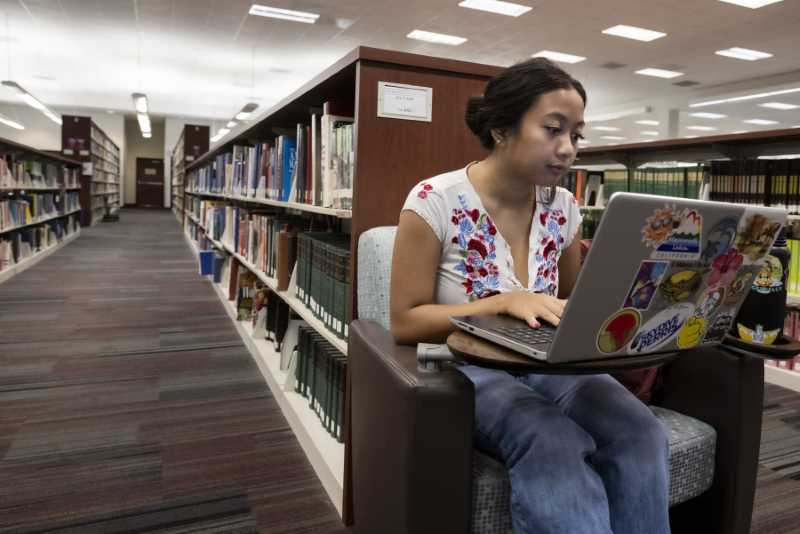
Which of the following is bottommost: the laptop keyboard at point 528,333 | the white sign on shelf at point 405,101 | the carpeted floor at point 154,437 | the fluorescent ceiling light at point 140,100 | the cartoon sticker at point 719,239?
the carpeted floor at point 154,437

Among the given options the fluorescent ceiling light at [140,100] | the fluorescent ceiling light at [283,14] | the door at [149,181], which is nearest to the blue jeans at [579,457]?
the fluorescent ceiling light at [283,14]

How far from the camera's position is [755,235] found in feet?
3.11

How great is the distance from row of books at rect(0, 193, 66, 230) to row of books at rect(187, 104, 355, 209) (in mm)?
3376

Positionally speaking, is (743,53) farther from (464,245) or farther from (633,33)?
(464,245)

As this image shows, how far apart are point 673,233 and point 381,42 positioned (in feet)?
28.0

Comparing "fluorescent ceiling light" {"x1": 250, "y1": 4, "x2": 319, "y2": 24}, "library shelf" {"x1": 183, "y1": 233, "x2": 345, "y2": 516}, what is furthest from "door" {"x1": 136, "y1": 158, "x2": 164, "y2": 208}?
"library shelf" {"x1": 183, "y1": 233, "x2": 345, "y2": 516}

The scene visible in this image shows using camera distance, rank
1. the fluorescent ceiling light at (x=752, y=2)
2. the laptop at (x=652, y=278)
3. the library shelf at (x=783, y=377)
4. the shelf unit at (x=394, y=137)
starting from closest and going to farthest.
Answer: the laptop at (x=652, y=278) < the shelf unit at (x=394, y=137) < the library shelf at (x=783, y=377) < the fluorescent ceiling light at (x=752, y=2)

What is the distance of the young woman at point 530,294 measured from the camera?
1045mm

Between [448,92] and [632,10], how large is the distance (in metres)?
6.28

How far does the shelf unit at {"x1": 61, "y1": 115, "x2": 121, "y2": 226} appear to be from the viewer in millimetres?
12375

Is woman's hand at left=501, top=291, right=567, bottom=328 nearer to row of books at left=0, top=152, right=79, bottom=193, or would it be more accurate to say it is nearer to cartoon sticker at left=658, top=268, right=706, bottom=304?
cartoon sticker at left=658, top=268, right=706, bottom=304

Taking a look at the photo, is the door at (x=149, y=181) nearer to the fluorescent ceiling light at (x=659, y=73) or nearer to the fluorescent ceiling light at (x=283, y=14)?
the fluorescent ceiling light at (x=283, y=14)

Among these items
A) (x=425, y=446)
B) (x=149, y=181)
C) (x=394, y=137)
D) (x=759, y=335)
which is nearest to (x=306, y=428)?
(x=394, y=137)

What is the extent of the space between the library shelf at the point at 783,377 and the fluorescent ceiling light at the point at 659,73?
26.1 ft
